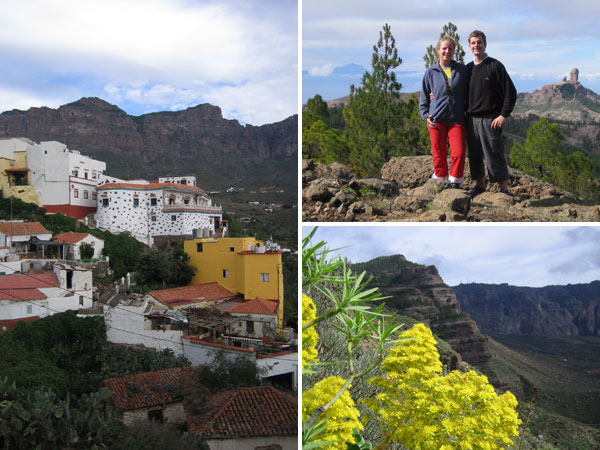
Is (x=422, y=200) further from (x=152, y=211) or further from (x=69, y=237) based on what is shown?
(x=69, y=237)

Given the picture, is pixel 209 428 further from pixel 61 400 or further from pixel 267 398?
pixel 61 400

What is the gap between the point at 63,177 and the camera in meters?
2.55

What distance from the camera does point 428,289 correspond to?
15.0ft

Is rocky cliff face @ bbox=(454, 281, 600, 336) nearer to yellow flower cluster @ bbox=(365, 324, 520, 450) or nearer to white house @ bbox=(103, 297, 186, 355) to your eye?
yellow flower cluster @ bbox=(365, 324, 520, 450)

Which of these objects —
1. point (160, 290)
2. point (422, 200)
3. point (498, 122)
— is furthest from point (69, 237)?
point (498, 122)

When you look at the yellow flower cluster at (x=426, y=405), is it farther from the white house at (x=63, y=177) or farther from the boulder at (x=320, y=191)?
the white house at (x=63, y=177)

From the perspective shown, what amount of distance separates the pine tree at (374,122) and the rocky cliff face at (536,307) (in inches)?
69.0

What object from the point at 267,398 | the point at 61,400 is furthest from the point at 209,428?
the point at 61,400

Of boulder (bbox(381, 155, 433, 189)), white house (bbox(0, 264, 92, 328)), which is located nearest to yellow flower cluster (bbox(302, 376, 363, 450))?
white house (bbox(0, 264, 92, 328))

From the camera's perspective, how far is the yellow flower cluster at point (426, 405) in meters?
2.70

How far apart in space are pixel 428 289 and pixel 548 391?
8.20 ft

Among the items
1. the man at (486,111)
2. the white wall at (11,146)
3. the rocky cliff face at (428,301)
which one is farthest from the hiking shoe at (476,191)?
the white wall at (11,146)

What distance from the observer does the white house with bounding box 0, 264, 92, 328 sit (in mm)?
2395

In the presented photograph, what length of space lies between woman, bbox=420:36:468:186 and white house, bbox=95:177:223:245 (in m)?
1.40
